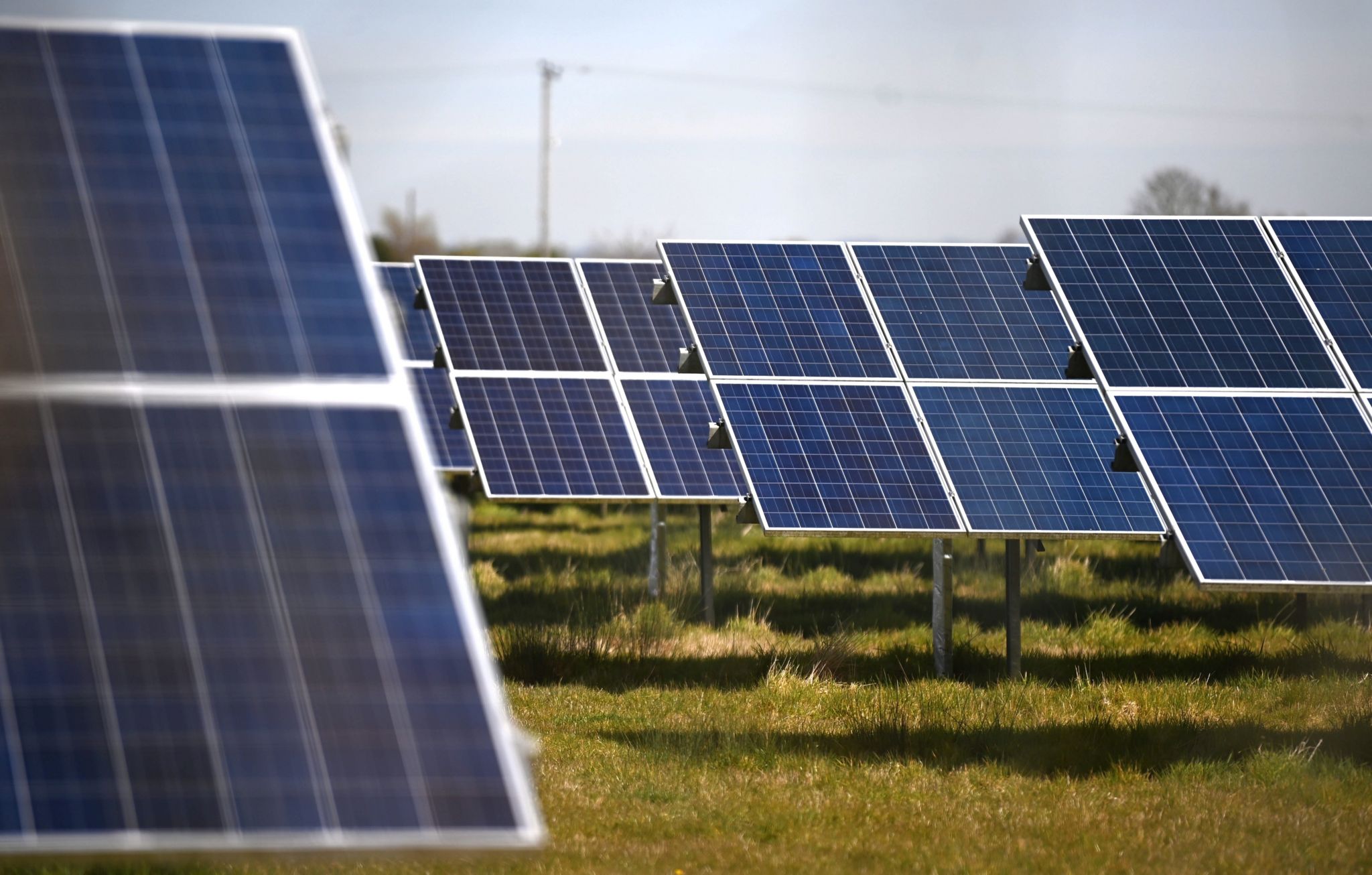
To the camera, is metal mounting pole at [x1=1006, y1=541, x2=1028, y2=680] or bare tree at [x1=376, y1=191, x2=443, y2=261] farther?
bare tree at [x1=376, y1=191, x2=443, y2=261]

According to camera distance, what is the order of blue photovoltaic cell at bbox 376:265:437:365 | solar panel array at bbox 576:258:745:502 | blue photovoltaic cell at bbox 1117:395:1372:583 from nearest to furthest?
blue photovoltaic cell at bbox 1117:395:1372:583 < solar panel array at bbox 576:258:745:502 < blue photovoltaic cell at bbox 376:265:437:365

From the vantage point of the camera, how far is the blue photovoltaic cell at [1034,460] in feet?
42.1

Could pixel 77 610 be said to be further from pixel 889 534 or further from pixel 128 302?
pixel 889 534

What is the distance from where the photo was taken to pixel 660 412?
62.8ft

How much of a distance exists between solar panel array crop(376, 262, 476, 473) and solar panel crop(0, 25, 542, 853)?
13.6 meters

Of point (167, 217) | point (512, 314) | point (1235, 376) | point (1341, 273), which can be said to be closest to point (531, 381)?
point (512, 314)

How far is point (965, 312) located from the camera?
1570cm

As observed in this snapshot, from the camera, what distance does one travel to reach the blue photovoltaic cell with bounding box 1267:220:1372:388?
515 inches

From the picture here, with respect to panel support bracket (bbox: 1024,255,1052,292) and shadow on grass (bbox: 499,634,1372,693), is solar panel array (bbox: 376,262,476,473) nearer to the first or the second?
shadow on grass (bbox: 499,634,1372,693)

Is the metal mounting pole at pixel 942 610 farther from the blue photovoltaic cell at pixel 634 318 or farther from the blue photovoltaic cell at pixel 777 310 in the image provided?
the blue photovoltaic cell at pixel 634 318

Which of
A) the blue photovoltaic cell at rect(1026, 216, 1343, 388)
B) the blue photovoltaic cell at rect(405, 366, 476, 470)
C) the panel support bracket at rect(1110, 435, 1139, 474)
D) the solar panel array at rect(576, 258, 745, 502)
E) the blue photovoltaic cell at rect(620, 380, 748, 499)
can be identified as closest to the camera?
the panel support bracket at rect(1110, 435, 1139, 474)

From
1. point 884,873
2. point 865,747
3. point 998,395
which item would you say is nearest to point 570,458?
point 998,395

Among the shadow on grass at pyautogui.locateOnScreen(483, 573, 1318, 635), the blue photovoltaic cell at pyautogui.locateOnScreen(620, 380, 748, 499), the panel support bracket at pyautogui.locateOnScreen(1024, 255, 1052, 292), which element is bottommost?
the shadow on grass at pyautogui.locateOnScreen(483, 573, 1318, 635)


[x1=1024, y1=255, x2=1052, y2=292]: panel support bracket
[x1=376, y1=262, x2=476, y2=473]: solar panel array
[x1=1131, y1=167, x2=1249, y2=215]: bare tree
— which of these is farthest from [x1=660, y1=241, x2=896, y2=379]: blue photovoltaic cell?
[x1=1131, y1=167, x2=1249, y2=215]: bare tree
